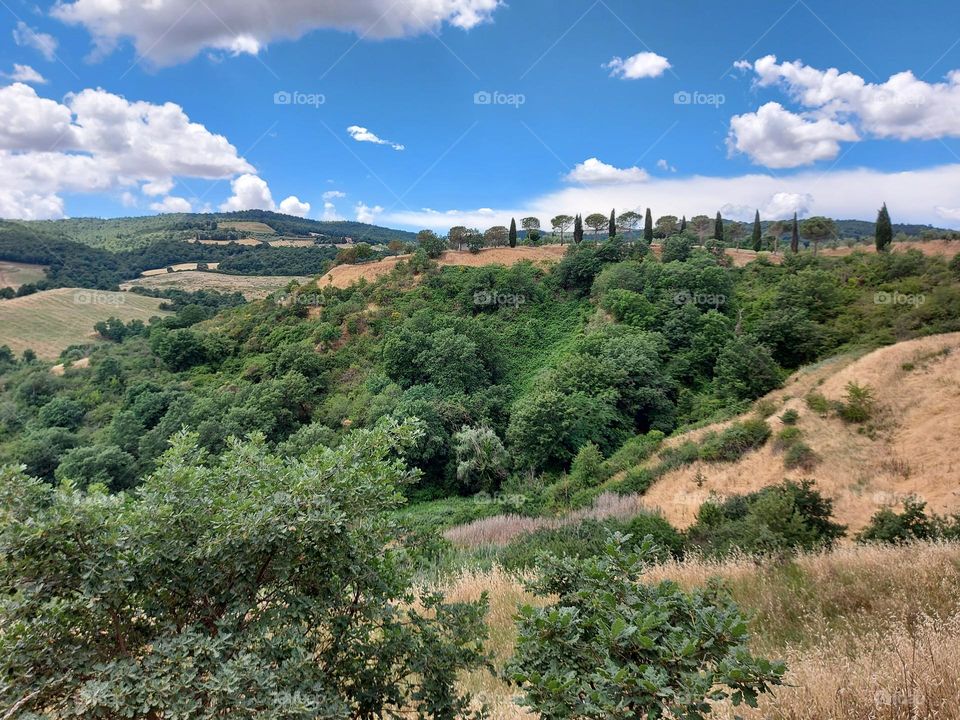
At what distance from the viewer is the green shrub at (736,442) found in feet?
59.6

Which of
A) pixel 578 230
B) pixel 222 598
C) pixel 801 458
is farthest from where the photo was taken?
pixel 578 230

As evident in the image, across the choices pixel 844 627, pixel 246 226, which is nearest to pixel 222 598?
pixel 844 627

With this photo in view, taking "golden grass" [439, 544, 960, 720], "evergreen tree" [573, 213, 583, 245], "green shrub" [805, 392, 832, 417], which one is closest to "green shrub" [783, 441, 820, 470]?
"green shrub" [805, 392, 832, 417]

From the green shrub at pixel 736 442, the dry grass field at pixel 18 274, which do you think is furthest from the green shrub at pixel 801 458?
the dry grass field at pixel 18 274

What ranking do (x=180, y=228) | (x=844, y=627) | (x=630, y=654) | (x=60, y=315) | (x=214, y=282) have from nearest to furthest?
(x=630, y=654)
(x=844, y=627)
(x=60, y=315)
(x=214, y=282)
(x=180, y=228)

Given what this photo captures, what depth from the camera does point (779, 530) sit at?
7762mm

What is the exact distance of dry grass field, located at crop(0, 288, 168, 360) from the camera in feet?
176

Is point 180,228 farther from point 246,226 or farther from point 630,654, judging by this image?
point 630,654

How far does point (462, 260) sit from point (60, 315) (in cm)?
5474

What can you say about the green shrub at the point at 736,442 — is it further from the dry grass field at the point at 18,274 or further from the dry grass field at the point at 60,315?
the dry grass field at the point at 18,274

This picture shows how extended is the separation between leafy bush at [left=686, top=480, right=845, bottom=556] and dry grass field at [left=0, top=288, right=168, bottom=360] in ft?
213

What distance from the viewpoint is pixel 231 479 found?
293 centimetres

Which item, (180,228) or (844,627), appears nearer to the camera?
(844,627)

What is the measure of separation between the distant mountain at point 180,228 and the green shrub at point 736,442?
82.8m
